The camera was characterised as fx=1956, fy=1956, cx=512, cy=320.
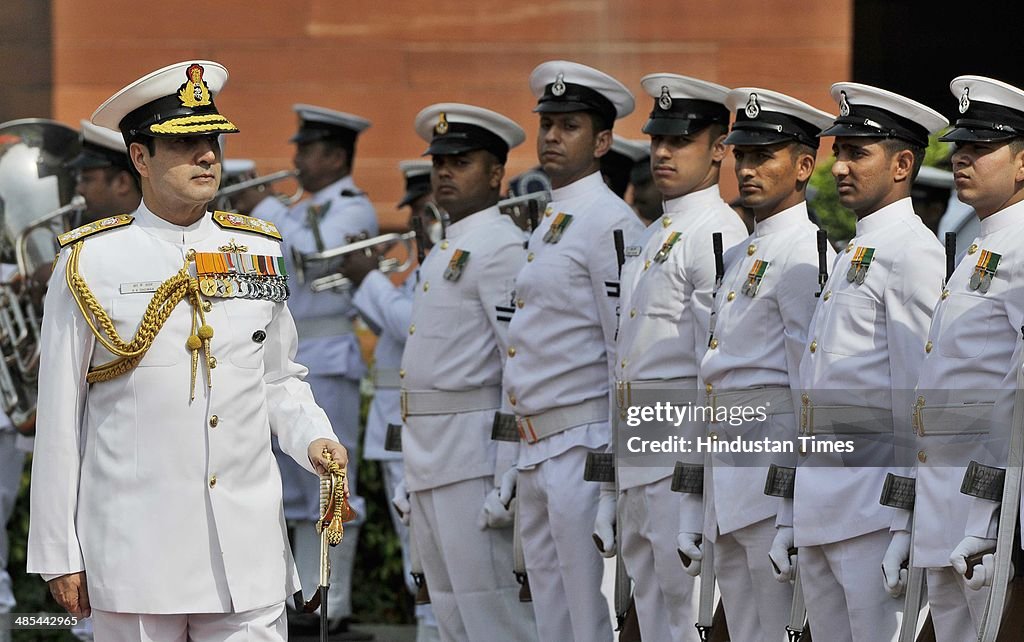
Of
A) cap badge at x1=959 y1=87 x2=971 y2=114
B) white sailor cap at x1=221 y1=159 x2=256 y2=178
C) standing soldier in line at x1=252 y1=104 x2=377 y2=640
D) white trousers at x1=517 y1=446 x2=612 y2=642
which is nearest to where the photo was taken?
cap badge at x1=959 y1=87 x2=971 y2=114

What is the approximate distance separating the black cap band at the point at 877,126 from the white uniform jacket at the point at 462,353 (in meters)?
1.96

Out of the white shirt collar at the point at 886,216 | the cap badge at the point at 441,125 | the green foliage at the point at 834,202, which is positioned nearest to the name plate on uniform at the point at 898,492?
the white shirt collar at the point at 886,216

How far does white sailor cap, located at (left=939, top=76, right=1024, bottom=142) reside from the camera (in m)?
5.64

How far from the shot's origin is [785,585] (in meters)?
6.39

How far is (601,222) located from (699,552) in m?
1.41

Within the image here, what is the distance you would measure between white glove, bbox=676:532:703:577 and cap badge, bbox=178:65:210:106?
2297mm

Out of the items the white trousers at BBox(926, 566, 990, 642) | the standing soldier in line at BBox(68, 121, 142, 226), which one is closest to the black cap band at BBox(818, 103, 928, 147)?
the white trousers at BBox(926, 566, 990, 642)

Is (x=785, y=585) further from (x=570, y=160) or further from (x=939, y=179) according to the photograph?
(x=939, y=179)

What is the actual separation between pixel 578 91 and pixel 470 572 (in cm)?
195

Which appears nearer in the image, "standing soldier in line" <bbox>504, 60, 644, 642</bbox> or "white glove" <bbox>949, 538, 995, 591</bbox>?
"white glove" <bbox>949, 538, 995, 591</bbox>

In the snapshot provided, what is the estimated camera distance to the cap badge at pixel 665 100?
278 inches

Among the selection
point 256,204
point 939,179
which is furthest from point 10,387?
point 939,179

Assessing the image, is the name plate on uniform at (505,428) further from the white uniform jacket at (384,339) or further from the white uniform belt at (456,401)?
the white uniform jacket at (384,339)

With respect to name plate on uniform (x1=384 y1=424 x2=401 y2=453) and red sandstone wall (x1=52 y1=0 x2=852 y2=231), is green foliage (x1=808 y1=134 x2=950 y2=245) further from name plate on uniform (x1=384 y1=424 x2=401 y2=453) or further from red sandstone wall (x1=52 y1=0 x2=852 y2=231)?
name plate on uniform (x1=384 y1=424 x2=401 y2=453)
